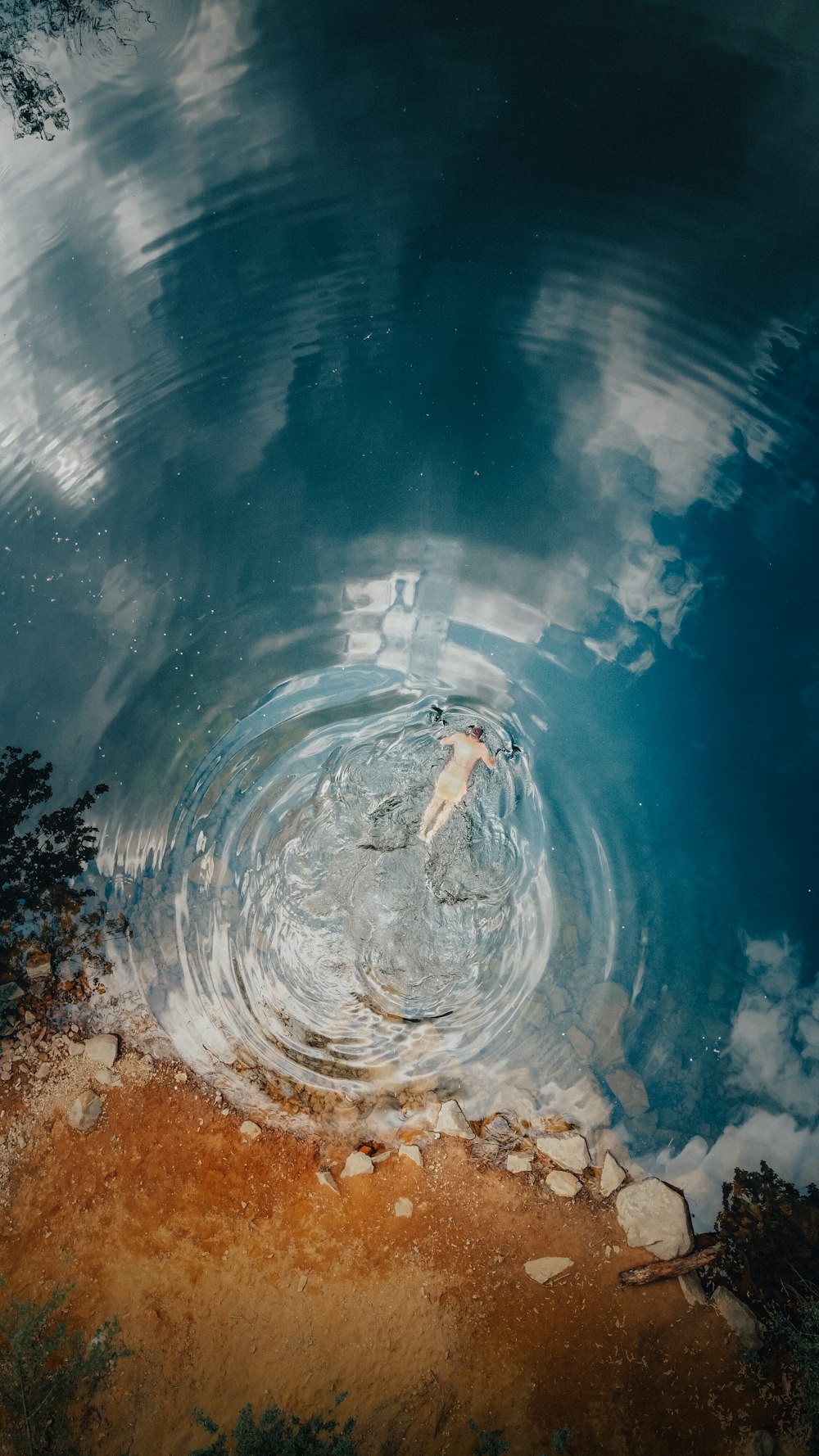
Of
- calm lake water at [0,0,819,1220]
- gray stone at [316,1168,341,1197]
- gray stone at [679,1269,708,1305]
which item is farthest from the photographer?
calm lake water at [0,0,819,1220]

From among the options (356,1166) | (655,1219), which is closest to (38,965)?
(356,1166)

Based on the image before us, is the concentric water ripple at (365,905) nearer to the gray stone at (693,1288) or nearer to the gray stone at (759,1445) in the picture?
the gray stone at (693,1288)

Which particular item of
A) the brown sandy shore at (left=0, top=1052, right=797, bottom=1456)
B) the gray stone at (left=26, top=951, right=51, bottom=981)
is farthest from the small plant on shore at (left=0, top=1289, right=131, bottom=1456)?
the gray stone at (left=26, top=951, right=51, bottom=981)

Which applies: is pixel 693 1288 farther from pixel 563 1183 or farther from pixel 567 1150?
pixel 567 1150

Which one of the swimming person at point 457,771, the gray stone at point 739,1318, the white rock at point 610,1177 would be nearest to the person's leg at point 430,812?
the swimming person at point 457,771

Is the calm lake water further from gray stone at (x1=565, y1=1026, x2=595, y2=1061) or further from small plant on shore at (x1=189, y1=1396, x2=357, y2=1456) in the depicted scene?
small plant on shore at (x1=189, y1=1396, x2=357, y2=1456)

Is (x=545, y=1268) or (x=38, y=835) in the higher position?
(x=38, y=835)

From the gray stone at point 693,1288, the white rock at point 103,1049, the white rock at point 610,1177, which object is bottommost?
the gray stone at point 693,1288
